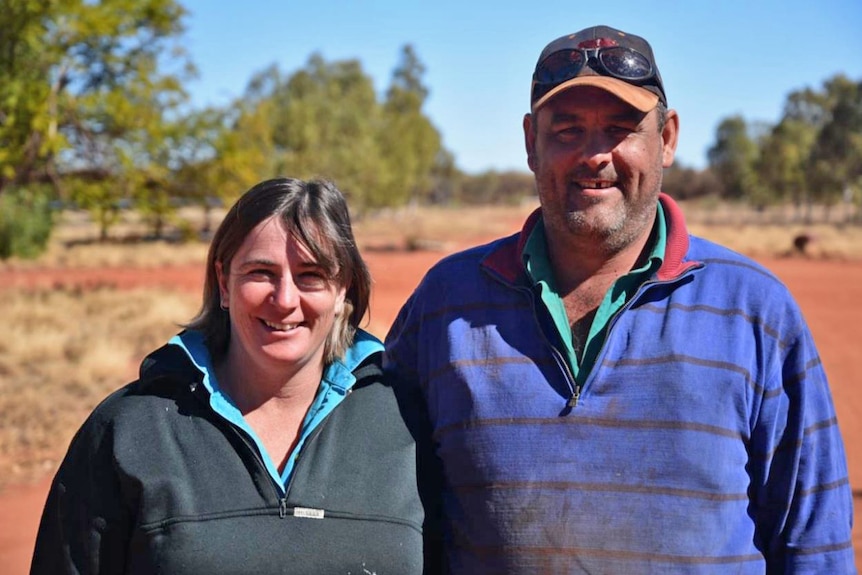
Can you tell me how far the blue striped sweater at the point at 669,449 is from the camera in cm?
222

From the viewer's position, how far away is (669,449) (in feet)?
7.31

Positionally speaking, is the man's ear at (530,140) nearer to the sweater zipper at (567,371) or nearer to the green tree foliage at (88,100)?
the sweater zipper at (567,371)

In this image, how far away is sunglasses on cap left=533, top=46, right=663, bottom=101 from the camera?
8.06 feet

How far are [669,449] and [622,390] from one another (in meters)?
0.19

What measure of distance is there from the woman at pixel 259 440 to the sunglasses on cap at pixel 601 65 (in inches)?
28.7

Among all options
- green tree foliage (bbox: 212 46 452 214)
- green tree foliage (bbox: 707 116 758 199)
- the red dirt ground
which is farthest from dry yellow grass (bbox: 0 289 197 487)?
green tree foliage (bbox: 707 116 758 199)

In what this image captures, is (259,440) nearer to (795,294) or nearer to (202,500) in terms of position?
(202,500)

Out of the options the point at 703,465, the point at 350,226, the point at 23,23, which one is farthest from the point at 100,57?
the point at 703,465

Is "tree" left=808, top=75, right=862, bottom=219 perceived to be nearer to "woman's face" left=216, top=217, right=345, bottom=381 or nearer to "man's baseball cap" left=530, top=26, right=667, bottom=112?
"man's baseball cap" left=530, top=26, right=667, bottom=112

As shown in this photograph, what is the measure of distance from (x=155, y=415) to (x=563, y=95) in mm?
1446

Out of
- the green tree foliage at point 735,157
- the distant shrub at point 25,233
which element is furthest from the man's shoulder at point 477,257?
the green tree foliage at point 735,157

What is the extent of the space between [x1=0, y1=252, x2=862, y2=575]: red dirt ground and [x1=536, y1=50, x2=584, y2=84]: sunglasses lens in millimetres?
888

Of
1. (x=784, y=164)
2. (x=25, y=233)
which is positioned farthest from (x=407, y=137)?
(x=25, y=233)

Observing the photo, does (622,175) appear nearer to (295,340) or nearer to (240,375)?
(295,340)
